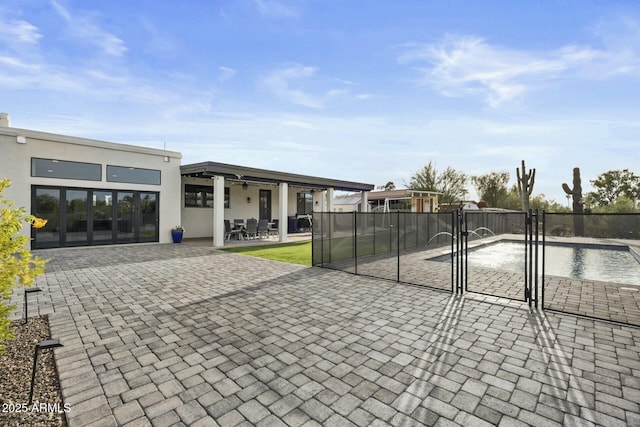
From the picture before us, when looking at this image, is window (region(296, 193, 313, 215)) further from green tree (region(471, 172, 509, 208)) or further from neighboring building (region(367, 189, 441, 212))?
green tree (region(471, 172, 509, 208))

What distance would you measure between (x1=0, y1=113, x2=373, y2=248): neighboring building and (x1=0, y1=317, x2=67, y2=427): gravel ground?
9.25 meters

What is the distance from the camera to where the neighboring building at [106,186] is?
10.2 meters

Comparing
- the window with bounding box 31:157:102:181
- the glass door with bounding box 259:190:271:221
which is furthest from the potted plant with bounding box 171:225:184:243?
the glass door with bounding box 259:190:271:221

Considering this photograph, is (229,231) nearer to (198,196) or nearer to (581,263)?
(198,196)

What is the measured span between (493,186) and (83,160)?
3800cm

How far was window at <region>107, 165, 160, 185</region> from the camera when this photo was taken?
11.9 metres

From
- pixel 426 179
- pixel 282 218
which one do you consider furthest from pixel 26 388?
pixel 426 179

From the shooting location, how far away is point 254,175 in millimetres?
13250

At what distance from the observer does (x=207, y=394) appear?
8.08 ft

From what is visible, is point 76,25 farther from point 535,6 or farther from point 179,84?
point 535,6

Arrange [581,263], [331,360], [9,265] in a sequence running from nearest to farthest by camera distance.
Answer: [9,265] → [331,360] → [581,263]

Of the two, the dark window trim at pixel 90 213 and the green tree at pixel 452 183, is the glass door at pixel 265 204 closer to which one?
the dark window trim at pixel 90 213

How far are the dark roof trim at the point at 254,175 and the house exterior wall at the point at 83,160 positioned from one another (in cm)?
96

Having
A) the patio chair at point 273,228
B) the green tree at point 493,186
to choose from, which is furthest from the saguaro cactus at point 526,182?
the patio chair at point 273,228
